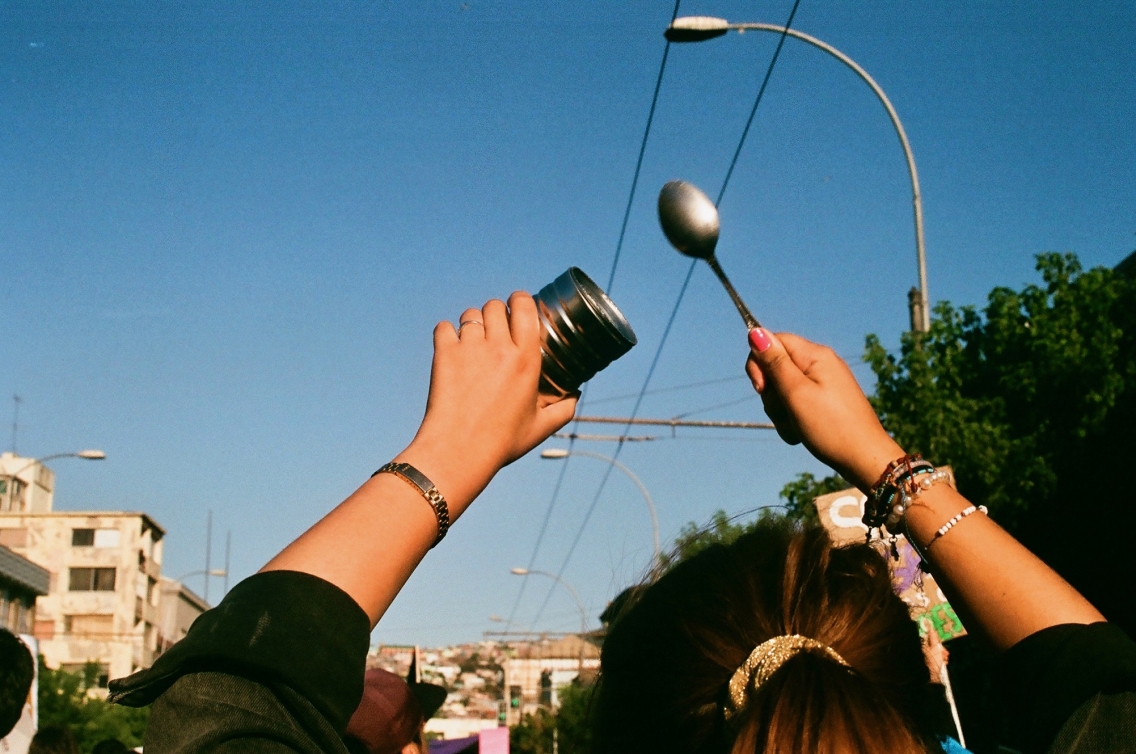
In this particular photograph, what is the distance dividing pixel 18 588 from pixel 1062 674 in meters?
59.6

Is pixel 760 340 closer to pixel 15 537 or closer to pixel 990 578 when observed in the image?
pixel 990 578

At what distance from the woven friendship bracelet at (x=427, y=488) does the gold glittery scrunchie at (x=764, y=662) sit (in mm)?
366

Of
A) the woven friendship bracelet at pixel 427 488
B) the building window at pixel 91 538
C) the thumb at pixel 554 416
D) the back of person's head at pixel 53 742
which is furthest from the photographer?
the building window at pixel 91 538

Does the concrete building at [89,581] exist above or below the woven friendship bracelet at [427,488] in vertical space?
above

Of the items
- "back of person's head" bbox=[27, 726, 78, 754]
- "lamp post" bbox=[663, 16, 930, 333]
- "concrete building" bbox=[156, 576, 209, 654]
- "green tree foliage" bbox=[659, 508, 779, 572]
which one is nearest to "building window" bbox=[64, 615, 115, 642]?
"concrete building" bbox=[156, 576, 209, 654]

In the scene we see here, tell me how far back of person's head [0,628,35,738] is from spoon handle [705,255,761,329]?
10.2 ft

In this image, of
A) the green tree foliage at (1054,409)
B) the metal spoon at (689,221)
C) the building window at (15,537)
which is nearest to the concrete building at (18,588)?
the building window at (15,537)

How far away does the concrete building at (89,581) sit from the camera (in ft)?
252

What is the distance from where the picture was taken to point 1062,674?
3.83ft

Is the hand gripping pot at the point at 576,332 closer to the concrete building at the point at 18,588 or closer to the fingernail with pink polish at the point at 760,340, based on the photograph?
the fingernail with pink polish at the point at 760,340

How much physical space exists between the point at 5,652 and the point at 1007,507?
13722mm

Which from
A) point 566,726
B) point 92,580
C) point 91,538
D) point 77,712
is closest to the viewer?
point 566,726

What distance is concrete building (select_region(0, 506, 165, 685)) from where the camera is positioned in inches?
3024

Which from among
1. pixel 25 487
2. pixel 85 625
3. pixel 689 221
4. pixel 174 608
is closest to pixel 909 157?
pixel 689 221
